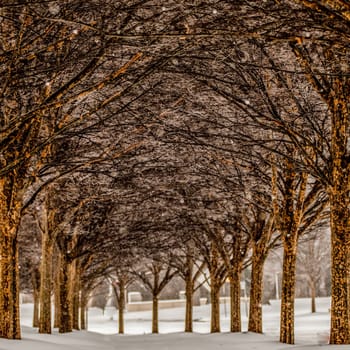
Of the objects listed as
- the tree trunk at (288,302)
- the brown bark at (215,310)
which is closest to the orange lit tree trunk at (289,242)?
the tree trunk at (288,302)

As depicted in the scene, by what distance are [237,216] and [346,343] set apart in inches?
333

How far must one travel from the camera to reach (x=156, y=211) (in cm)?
2058

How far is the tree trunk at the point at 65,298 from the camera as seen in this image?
18.5 meters

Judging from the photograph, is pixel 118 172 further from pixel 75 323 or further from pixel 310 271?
pixel 310 271

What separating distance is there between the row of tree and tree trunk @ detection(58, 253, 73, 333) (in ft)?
0.13

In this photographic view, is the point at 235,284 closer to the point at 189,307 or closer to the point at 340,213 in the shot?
the point at 189,307

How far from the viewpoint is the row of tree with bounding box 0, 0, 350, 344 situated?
305 inches

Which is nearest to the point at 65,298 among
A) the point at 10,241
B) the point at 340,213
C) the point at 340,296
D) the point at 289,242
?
the point at 10,241

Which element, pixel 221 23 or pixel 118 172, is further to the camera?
pixel 118 172

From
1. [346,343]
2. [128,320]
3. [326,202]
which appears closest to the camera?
[346,343]

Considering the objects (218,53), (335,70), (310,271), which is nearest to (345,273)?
(335,70)

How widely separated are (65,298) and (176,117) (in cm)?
960

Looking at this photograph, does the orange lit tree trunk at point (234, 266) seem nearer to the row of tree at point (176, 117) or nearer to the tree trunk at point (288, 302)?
the row of tree at point (176, 117)

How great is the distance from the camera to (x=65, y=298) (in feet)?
61.8
